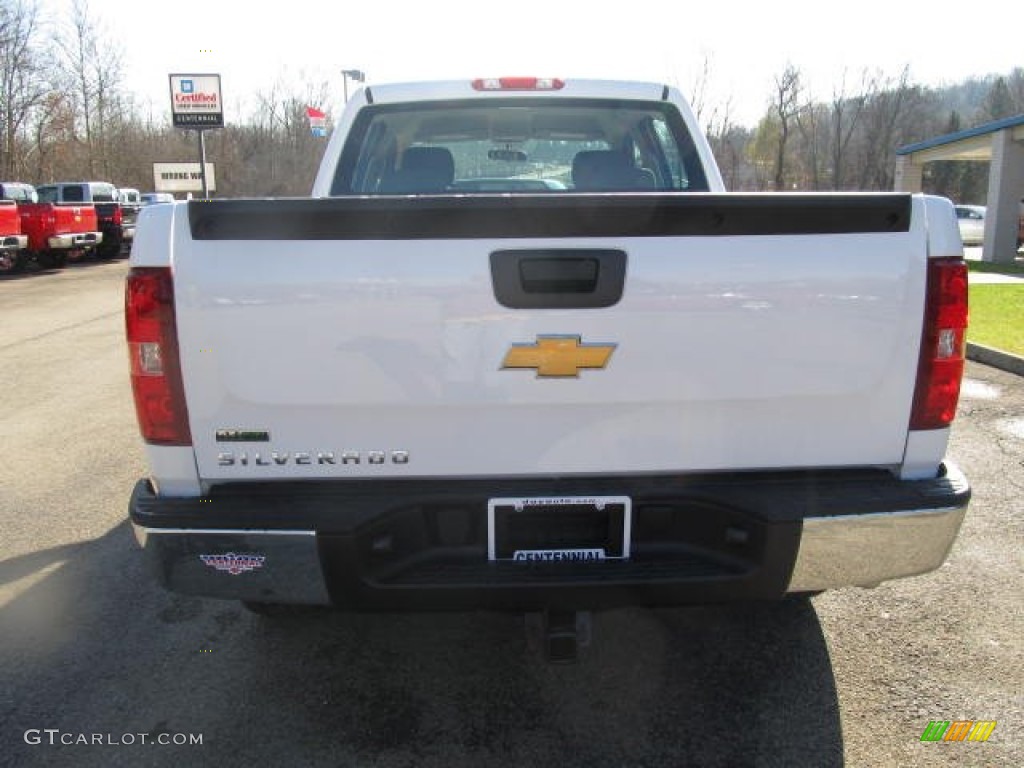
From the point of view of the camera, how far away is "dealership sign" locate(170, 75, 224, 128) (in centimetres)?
1448

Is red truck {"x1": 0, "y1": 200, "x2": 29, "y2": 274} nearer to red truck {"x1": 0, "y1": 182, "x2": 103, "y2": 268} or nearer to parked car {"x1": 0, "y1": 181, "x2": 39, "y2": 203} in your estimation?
red truck {"x1": 0, "y1": 182, "x2": 103, "y2": 268}

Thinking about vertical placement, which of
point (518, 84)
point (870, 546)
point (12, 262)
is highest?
point (518, 84)

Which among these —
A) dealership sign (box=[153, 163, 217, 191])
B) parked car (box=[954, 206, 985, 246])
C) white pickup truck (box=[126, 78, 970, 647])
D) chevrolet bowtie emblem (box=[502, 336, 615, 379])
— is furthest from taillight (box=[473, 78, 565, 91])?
parked car (box=[954, 206, 985, 246])

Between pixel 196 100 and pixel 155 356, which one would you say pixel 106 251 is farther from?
pixel 155 356

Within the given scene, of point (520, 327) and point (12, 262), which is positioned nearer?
point (520, 327)

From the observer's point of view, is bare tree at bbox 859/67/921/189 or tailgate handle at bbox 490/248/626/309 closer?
tailgate handle at bbox 490/248/626/309

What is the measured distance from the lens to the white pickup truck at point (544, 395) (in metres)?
2.13

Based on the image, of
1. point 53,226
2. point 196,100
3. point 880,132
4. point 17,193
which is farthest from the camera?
point 880,132

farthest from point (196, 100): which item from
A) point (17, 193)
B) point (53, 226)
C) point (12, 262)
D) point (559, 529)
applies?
point (559, 529)

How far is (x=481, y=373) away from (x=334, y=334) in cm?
40

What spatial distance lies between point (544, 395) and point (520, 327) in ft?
0.64

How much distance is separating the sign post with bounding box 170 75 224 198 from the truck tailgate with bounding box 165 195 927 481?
13.6m

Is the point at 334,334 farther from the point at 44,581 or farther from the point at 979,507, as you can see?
the point at 979,507

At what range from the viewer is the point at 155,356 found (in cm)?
217
